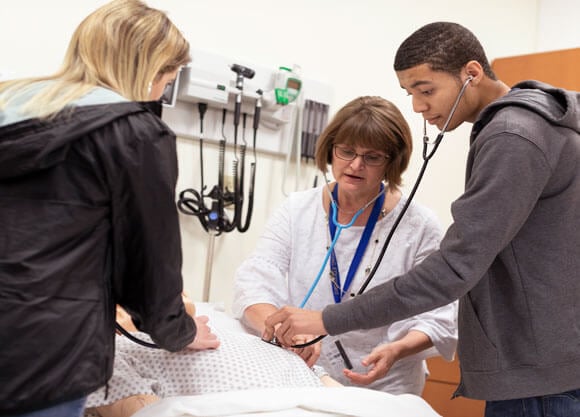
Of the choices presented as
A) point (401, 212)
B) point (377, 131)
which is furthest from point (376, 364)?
point (377, 131)

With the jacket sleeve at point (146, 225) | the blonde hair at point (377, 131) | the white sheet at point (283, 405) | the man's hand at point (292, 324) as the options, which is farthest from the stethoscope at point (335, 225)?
the jacket sleeve at point (146, 225)

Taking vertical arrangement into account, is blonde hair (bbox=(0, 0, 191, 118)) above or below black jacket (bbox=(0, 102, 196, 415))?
above

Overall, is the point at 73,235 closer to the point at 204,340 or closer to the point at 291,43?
the point at 204,340

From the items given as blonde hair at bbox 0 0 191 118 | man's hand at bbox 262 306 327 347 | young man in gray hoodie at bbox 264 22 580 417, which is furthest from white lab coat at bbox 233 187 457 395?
blonde hair at bbox 0 0 191 118

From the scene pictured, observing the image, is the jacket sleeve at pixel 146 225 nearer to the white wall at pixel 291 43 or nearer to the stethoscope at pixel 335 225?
the stethoscope at pixel 335 225

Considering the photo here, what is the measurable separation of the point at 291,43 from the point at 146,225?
176 centimetres

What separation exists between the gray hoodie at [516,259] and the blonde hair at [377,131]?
48 centimetres

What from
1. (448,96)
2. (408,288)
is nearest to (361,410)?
(408,288)

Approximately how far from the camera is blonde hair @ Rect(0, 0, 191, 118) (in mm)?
1000

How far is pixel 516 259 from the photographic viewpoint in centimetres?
123

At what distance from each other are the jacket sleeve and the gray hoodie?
47 cm

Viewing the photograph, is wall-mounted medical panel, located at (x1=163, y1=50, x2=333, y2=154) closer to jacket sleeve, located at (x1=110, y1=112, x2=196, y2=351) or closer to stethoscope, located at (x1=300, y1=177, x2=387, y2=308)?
stethoscope, located at (x1=300, y1=177, x2=387, y2=308)

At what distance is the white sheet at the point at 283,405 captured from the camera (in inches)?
43.8

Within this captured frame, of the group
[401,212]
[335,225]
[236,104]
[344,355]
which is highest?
[236,104]
